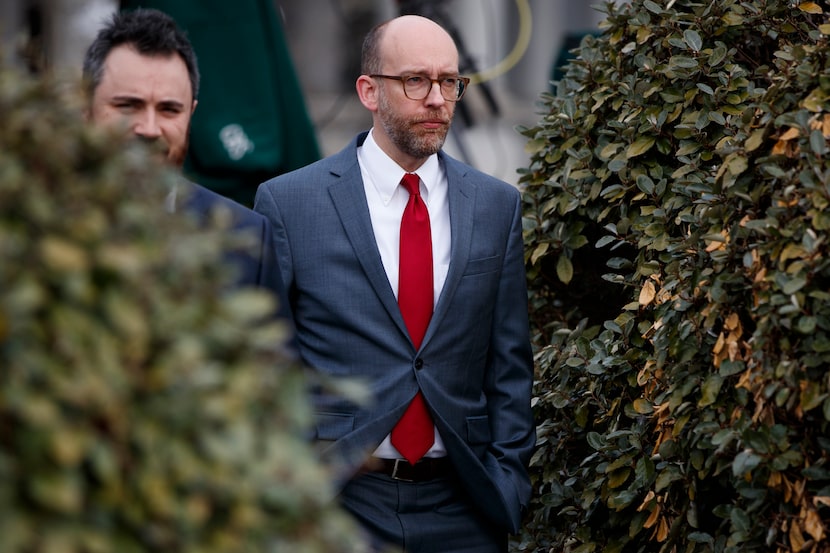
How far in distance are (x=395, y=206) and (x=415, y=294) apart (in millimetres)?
282

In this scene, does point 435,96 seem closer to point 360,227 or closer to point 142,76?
point 360,227

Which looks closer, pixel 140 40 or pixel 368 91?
pixel 140 40

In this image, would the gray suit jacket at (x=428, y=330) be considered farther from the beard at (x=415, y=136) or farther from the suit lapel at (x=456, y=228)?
the beard at (x=415, y=136)

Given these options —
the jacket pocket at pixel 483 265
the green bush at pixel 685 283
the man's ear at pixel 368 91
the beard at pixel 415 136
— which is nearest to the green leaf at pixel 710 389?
the green bush at pixel 685 283

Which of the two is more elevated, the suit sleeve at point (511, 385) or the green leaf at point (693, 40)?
the green leaf at point (693, 40)

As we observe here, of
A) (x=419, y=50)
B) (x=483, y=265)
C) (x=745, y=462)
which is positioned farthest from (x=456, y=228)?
(x=745, y=462)

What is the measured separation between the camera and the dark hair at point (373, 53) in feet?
11.7

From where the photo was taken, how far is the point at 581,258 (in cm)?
380

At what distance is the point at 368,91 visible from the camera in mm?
3639

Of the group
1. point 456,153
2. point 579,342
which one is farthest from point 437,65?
point 456,153

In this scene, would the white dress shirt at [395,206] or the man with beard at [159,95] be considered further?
the white dress shirt at [395,206]

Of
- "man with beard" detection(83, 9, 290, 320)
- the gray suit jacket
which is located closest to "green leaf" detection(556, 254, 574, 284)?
the gray suit jacket

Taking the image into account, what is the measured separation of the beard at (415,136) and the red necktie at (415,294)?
3.1 inches

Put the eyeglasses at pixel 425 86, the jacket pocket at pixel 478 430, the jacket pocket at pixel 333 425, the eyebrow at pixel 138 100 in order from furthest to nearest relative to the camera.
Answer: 1. the eyeglasses at pixel 425 86
2. the jacket pocket at pixel 478 430
3. the jacket pocket at pixel 333 425
4. the eyebrow at pixel 138 100
